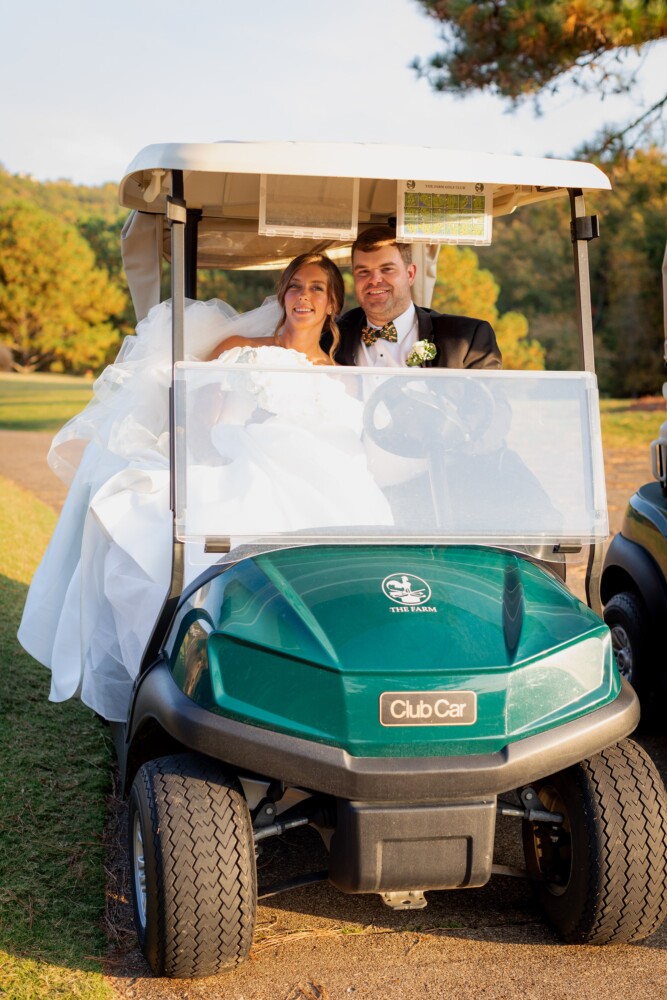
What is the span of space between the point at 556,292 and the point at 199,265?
26.9 meters

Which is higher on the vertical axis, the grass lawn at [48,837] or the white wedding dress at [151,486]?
the white wedding dress at [151,486]

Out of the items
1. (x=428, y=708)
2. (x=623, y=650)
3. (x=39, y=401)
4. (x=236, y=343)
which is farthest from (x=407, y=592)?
(x=39, y=401)

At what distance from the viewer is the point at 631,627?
374 centimetres

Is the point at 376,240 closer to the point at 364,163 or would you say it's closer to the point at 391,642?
the point at 364,163

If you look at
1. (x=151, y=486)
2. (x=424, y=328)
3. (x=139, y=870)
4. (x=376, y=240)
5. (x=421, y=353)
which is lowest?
(x=139, y=870)

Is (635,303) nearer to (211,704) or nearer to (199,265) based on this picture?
(199,265)

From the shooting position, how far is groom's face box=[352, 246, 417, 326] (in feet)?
11.1

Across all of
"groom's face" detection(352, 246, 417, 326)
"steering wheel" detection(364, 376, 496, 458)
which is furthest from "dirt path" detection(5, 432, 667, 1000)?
"groom's face" detection(352, 246, 417, 326)

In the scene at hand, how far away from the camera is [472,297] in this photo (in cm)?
2200

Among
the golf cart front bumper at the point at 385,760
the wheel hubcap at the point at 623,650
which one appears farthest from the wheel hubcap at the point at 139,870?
the wheel hubcap at the point at 623,650

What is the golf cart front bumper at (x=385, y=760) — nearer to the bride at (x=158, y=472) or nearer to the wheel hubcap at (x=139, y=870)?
the wheel hubcap at (x=139, y=870)

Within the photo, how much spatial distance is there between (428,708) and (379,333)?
167 cm

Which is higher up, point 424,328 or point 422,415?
point 424,328

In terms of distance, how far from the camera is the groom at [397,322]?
10.9 ft
